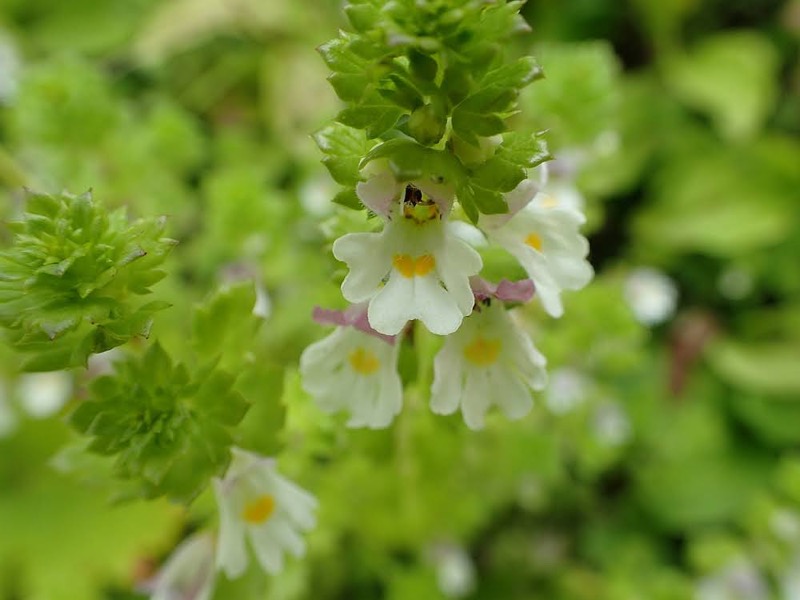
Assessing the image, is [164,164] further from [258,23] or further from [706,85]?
[706,85]

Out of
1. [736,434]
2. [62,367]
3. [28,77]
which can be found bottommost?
[736,434]

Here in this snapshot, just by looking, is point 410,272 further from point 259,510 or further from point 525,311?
point 525,311

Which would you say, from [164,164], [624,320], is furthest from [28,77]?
[624,320]

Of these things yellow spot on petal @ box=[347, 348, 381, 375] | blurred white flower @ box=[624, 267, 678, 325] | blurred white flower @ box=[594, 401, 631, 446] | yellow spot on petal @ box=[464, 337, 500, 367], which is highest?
yellow spot on petal @ box=[464, 337, 500, 367]

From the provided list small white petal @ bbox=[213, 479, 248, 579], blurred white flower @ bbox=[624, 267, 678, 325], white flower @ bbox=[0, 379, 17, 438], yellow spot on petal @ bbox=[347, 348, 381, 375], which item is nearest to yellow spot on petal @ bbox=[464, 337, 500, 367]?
yellow spot on petal @ bbox=[347, 348, 381, 375]

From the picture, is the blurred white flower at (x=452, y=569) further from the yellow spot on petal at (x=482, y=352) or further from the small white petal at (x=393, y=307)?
the small white petal at (x=393, y=307)

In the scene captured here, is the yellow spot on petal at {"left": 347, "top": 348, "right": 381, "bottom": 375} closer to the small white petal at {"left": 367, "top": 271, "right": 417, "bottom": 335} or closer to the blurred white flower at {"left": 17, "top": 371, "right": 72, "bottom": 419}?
the small white petal at {"left": 367, "top": 271, "right": 417, "bottom": 335}

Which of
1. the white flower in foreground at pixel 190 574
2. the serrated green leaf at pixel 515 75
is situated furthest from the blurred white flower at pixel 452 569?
the serrated green leaf at pixel 515 75
